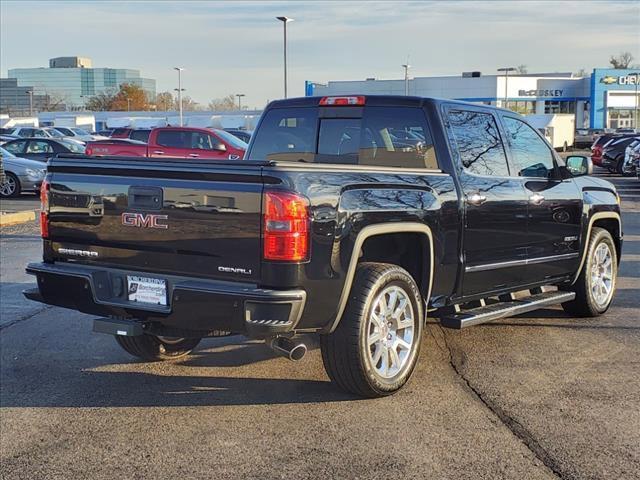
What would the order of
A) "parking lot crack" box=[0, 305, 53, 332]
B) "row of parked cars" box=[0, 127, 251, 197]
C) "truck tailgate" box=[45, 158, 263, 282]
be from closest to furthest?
"truck tailgate" box=[45, 158, 263, 282] → "parking lot crack" box=[0, 305, 53, 332] → "row of parked cars" box=[0, 127, 251, 197]

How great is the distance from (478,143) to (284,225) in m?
2.43

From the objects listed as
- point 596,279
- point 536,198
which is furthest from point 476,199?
point 596,279

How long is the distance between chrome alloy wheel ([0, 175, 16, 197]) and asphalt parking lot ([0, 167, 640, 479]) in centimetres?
1443

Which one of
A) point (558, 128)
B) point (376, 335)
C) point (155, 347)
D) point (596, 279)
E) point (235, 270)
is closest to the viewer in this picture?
point (235, 270)

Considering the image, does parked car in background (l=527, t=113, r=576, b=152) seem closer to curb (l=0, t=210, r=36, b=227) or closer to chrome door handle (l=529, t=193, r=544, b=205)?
curb (l=0, t=210, r=36, b=227)

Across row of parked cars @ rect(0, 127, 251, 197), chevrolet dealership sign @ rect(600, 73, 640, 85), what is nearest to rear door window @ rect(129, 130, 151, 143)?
row of parked cars @ rect(0, 127, 251, 197)

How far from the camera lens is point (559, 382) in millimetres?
5496

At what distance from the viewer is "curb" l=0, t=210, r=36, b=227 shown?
14571 millimetres

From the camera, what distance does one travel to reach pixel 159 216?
15.7 feet

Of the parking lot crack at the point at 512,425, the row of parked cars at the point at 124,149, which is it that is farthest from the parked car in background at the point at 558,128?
the parking lot crack at the point at 512,425

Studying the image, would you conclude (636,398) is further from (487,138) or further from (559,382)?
(487,138)

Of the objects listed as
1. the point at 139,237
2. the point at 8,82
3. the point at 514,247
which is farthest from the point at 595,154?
the point at 8,82

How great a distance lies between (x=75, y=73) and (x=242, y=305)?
186983mm

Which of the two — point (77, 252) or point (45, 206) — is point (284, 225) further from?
point (45, 206)
